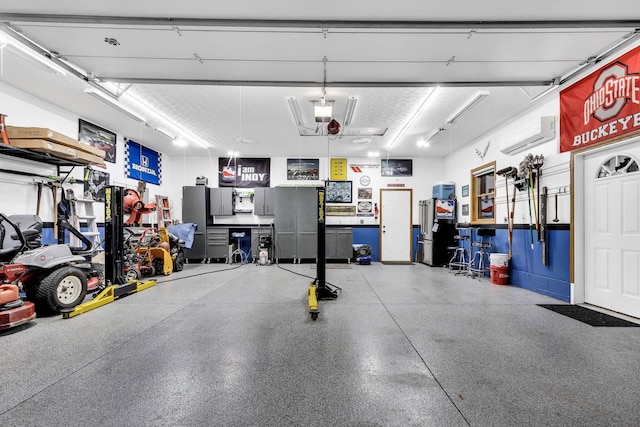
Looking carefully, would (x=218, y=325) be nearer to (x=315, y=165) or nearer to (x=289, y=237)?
(x=289, y=237)

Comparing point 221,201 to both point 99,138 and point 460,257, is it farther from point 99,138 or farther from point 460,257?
point 460,257

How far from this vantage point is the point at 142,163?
738 centimetres

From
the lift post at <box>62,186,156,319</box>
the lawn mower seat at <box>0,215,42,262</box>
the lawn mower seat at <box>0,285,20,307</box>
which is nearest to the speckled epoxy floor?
the lawn mower seat at <box>0,285,20,307</box>

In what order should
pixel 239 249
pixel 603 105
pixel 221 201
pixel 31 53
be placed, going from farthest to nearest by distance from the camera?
pixel 221 201 → pixel 239 249 → pixel 603 105 → pixel 31 53

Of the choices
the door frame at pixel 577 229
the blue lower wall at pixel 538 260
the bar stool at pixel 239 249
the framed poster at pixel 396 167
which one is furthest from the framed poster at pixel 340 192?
the door frame at pixel 577 229

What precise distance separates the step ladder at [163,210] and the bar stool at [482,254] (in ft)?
23.6

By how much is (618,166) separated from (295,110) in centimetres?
490

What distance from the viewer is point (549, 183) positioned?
14.9 ft

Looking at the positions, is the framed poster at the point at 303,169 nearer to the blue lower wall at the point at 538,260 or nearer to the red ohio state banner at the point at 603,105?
the blue lower wall at the point at 538,260

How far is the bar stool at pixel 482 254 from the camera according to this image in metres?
5.98

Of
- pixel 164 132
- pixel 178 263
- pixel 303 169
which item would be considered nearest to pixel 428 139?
pixel 303 169

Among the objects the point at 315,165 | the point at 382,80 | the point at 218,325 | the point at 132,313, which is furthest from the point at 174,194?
the point at 382,80

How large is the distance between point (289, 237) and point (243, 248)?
1670mm

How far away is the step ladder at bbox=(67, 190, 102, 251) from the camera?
16.2 ft
